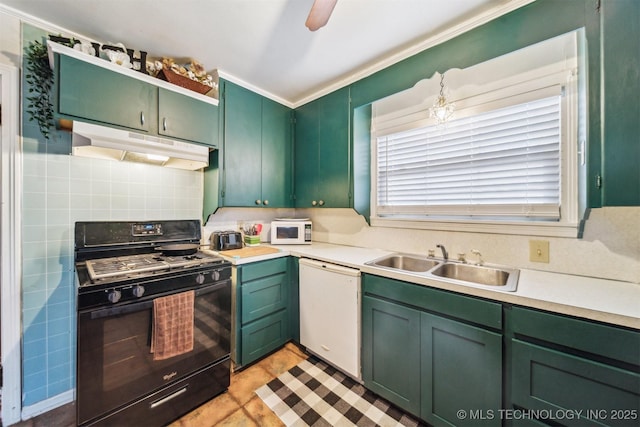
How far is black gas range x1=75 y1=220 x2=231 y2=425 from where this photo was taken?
3.84ft

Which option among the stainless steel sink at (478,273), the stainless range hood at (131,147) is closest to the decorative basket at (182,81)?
the stainless range hood at (131,147)

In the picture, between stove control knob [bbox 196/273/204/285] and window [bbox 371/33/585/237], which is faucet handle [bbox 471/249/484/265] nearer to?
window [bbox 371/33/585/237]

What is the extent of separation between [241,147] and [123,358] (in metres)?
1.75

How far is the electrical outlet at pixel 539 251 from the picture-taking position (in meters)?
1.44

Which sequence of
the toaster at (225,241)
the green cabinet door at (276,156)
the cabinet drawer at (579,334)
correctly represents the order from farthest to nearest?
the green cabinet door at (276,156), the toaster at (225,241), the cabinet drawer at (579,334)

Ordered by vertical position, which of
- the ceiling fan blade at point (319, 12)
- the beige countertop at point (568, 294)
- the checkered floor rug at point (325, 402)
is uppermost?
the ceiling fan blade at point (319, 12)

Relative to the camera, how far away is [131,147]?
60.3 inches

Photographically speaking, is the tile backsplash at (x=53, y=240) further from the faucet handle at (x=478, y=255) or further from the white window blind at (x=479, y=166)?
the faucet handle at (x=478, y=255)

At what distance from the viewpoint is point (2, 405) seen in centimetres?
139

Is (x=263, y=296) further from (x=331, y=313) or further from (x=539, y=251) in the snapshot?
(x=539, y=251)

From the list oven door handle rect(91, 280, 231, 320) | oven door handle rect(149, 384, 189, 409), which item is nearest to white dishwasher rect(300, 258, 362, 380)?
oven door handle rect(149, 384, 189, 409)

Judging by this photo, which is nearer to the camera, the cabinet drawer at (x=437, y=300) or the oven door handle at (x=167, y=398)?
the cabinet drawer at (x=437, y=300)

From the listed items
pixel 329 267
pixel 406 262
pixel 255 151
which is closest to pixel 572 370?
pixel 406 262

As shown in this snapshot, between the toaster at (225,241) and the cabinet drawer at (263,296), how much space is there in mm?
468
